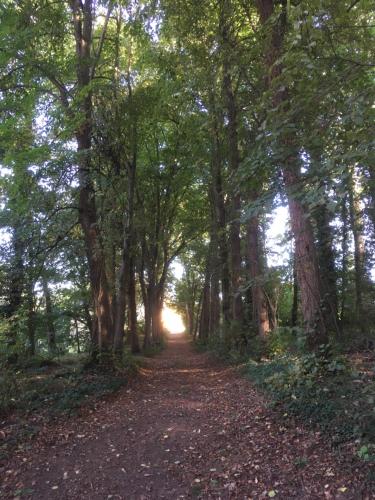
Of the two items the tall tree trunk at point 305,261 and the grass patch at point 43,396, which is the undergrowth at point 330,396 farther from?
the grass patch at point 43,396

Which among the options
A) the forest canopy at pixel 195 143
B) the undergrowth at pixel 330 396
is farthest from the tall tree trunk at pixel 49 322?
the undergrowth at pixel 330 396

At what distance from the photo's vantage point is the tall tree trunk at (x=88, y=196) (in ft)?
36.1

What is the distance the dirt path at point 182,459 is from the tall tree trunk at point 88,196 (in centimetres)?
362

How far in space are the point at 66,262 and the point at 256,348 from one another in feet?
24.1

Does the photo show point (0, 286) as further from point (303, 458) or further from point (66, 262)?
point (303, 458)

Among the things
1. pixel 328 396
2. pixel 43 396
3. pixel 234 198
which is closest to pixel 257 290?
pixel 234 198

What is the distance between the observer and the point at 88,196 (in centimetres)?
1148

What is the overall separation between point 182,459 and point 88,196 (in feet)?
25.6

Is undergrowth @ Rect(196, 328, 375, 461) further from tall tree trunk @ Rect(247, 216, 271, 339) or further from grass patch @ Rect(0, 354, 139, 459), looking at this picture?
tall tree trunk @ Rect(247, 216, 271, 339)

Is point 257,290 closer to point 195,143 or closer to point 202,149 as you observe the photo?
point 195,143

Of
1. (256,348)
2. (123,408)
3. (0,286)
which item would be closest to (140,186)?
(0,286)

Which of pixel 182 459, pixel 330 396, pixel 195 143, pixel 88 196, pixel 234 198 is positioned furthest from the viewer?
pixel 195 143

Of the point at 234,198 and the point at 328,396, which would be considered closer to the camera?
the point at 328,396

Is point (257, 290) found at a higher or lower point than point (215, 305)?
higher
